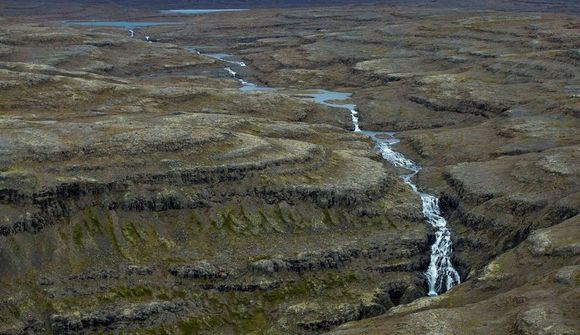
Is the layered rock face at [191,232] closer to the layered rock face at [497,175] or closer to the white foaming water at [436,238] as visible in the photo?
the white foaming water at [436,238]

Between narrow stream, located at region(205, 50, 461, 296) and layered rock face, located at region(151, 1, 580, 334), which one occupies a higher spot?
layered rock face, located at region(151, 1, 580, 334)

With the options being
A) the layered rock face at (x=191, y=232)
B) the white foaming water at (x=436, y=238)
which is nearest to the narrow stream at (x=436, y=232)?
the white foaming water at (x=436, y=238)

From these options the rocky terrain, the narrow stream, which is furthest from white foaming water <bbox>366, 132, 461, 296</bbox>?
the rocky terrain

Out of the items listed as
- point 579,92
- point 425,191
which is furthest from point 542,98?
point 425,191

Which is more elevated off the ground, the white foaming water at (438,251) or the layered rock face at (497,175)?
the layered rock face at (497,175)

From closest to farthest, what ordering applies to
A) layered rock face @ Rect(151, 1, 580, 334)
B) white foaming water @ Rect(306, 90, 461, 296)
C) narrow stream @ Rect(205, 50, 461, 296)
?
layered rock face @ Rect(151, 1, 580, 334) → white foaming water @ Rect(306, 90, 461, 296) → narrow stream @ Rect(205, 50, 461, 296)

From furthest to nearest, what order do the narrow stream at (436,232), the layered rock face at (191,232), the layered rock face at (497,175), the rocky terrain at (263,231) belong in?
the narrow stream at (436,232)
the layered rock face at (191,232)
the rocky terrain at (263,231)
the layered rock face at (497,175)

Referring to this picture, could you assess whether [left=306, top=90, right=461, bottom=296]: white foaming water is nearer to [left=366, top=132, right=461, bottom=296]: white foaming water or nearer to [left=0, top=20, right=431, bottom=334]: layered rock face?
[left=366, top=132, right=461, bottom=296]: white foaming water

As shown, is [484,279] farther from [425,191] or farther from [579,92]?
[579,92]
